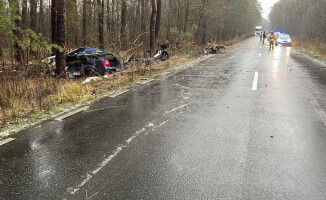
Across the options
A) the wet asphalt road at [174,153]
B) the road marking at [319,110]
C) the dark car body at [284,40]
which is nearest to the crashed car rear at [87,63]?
the wet asphalt road at [174,153]

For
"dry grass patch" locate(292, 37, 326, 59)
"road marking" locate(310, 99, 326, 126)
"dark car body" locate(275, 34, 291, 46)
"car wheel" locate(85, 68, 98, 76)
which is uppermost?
"dark car body" locate(275, 34, 291, 46)

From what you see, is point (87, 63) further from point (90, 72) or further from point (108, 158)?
point (108, 158)

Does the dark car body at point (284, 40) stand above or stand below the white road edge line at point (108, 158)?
above

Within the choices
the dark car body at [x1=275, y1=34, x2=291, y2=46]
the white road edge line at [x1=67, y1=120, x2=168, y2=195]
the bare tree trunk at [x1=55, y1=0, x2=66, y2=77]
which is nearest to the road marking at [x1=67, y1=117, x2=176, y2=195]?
the white road edge line at [x1=67, y1=120, x2=168, y2=195]

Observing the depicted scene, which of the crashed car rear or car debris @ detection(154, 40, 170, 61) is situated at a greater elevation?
car debris @ detection(154, 40, 170, 61)

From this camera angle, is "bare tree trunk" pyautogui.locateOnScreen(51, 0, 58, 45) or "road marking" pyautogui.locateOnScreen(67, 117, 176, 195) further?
"bare tree trunk" pyautogui.locateOnScreen(51, 0, 58, 45)

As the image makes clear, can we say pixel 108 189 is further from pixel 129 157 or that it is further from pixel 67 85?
pixel 67 85

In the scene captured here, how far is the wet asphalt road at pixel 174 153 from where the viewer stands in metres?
2.99

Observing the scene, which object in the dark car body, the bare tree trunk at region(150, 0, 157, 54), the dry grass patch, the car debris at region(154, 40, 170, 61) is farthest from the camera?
the dark car body

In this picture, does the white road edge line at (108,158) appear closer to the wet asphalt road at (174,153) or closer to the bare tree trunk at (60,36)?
the wet asphalt road at (174,153)

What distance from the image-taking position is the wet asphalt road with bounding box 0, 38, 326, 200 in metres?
2.99

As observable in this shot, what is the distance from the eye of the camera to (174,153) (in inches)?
155

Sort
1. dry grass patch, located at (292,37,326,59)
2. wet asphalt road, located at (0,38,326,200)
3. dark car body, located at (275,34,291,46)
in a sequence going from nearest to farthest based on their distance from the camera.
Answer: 1. wet asphalt road, located at (0,38,326,200)
2. dry grass patch, located at (292,37,326,59)
3. dark car body, located at (275,34,291,46)

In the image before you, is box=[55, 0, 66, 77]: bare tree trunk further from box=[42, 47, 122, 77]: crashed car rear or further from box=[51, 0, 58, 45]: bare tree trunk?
box=[42, 47, 122, 77]: crashed car rear
